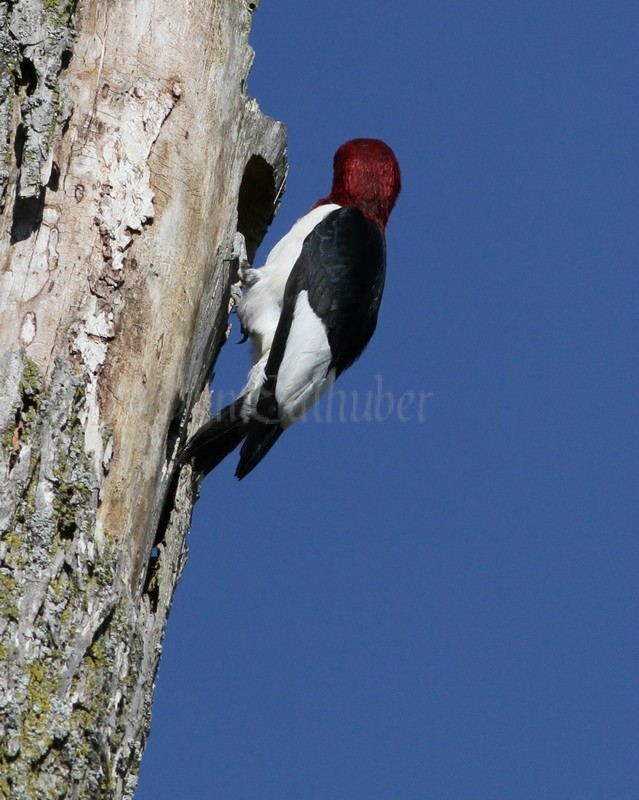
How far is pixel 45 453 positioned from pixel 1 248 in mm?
458

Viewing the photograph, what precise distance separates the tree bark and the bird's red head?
1142 millimetres

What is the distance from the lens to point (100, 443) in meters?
2.31

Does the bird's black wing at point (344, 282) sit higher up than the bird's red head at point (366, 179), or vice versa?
the bird's red head at point (366, 179)

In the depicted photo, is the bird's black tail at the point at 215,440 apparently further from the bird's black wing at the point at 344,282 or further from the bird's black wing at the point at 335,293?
the bird's black wing at the point at 344,282

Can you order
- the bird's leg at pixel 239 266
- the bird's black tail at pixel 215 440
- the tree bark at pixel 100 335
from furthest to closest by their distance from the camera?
the bird's leg at pixel 239 266 → the bird's black tail at pixel 215 440 → the tree bark at pixel 100 335

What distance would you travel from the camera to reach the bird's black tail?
2969 mm

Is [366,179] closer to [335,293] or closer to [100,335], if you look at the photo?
[335,293]

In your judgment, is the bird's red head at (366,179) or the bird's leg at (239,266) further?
the bird's red head at (366,179)

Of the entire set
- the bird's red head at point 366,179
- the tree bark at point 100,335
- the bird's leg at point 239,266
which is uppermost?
the bird's red head at point 366,179

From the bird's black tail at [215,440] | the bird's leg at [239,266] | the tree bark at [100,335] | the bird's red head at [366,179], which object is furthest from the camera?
the bird's red head at [366,179]

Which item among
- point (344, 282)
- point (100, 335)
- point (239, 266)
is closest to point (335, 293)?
point (344, 282)

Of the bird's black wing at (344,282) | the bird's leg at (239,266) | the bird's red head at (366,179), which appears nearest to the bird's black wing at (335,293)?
the bird's black wing at (344,282)

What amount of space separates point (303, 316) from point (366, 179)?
0.86 meters

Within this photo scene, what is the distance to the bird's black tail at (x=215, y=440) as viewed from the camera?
9.74ft
